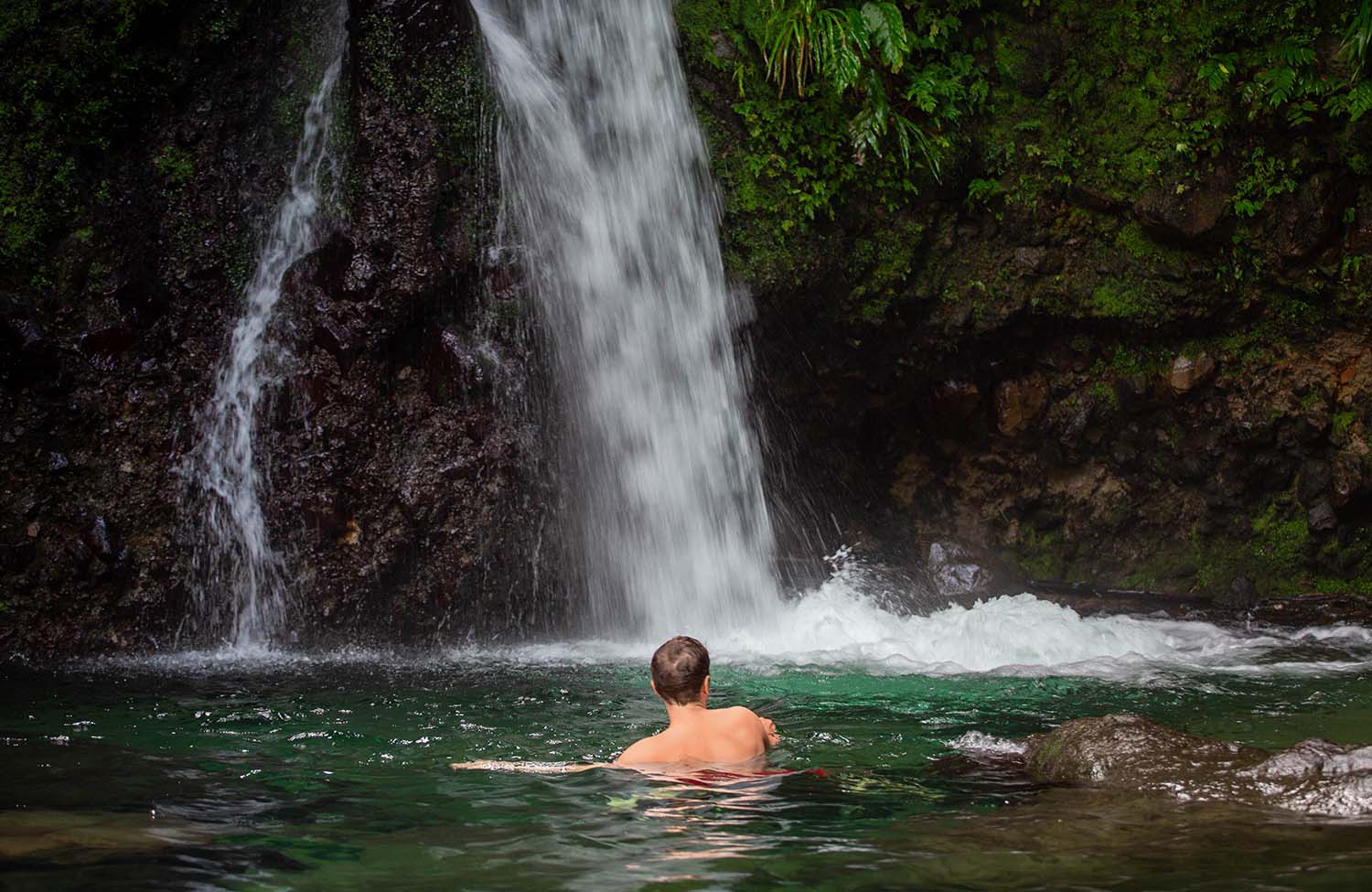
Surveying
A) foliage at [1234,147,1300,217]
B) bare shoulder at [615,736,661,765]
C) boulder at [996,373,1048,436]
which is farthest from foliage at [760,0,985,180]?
bare shoulder at [615,736,661,765]

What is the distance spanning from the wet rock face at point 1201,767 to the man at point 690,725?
1.29 meters

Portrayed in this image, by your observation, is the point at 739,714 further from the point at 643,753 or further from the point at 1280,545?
the point at 1280,545

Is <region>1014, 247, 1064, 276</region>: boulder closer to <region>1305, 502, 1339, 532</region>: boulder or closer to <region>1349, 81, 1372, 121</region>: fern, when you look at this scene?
<region>1349, 81, 1372, 121</region>: fern

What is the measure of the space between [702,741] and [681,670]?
0.33 metres

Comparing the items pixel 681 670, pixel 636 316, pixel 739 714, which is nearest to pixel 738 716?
pixel 739 714

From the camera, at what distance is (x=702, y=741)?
4656mm

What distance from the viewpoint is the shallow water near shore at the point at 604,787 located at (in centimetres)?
334

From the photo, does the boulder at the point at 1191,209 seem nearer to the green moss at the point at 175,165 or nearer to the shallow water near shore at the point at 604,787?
the shallow water near shore at the point at 604,787

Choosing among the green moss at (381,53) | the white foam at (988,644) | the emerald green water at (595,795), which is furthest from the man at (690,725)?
the green moss at (381,53)

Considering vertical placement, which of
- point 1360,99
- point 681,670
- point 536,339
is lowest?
point 681,670

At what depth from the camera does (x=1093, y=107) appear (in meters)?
10.6

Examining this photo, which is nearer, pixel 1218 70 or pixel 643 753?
pixel 643 753

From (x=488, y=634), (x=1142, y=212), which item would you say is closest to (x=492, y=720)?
(x=488, y=634)

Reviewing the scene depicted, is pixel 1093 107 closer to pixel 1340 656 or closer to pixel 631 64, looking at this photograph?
pixel 631 64
